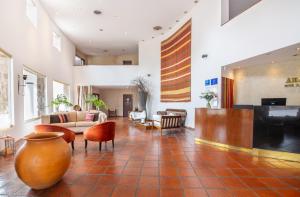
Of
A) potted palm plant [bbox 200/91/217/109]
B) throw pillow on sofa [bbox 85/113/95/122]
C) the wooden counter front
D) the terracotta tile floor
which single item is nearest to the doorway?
throw pillow on sofa [bbox 85/113/95/122]

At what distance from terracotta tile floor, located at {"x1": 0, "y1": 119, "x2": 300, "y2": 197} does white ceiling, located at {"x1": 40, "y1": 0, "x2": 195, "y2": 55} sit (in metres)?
5.21

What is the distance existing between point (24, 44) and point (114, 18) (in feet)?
12.2

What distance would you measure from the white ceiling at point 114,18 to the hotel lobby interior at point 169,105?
70 millimetres

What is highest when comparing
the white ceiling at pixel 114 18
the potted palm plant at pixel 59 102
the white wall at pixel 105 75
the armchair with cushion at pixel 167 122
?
the white ceiling at pixel 114 18

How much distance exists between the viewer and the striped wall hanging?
7770 mm

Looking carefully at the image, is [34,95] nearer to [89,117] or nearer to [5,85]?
[89,117]

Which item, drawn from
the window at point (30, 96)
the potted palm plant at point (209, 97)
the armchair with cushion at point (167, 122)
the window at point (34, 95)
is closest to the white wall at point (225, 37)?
the potted palm plant at point (209, 97)

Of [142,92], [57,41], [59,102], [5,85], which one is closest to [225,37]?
[142,92]

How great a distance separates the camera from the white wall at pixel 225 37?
12.4ft

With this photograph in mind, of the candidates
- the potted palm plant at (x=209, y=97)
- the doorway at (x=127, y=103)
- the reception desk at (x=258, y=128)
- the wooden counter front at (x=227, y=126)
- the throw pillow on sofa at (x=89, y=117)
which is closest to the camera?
the reception desk at (x=258, y=128)

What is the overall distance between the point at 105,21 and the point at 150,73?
3.84 metres

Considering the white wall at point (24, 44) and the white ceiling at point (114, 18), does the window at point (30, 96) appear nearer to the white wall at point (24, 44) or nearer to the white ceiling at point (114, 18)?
the white wall at point (24, 44)

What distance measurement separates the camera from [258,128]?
397 cm

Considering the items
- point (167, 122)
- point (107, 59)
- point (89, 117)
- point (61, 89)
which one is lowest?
point (167, 122)
